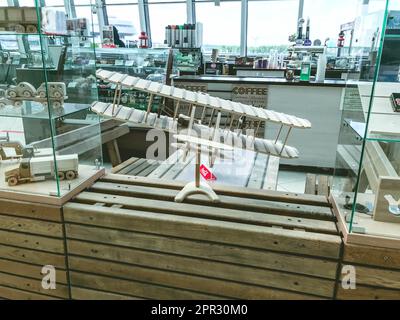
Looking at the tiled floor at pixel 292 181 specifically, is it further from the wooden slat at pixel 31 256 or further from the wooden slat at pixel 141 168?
the wooden slat at pixel 31 256

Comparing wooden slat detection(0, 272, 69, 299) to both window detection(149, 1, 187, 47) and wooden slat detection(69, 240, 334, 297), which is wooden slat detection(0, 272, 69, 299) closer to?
wooden slat detection(69, 240, 334, 297)

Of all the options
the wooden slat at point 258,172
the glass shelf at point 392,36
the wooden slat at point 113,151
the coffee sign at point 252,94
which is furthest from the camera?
the coffee sign at point 252,94

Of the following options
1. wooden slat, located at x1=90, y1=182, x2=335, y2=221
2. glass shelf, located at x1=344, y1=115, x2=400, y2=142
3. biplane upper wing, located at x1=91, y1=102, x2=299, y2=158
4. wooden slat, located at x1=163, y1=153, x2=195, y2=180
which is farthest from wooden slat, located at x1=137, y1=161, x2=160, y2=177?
glass shelf, located at x1=344, y1=115, x2=400, y2=142

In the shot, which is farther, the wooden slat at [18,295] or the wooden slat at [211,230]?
the wooden slat at [18,295]

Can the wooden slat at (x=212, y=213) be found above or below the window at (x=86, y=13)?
below

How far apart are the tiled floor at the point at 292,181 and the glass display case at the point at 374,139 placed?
2.44 m

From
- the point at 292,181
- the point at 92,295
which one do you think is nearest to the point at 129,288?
the point at 92,295

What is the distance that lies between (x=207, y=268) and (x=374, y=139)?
802 millimetres

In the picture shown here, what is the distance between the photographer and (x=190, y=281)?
1.40 metres

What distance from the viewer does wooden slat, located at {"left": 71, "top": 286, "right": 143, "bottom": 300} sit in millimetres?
1492

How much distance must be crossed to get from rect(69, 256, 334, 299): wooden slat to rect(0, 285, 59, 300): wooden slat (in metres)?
0.26

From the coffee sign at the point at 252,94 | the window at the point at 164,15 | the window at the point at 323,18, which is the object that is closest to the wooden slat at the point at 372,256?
the coffee sign at the point at 252,94

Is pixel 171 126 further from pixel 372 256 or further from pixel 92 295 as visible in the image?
pixel 372 256

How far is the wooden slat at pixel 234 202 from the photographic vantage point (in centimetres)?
146
